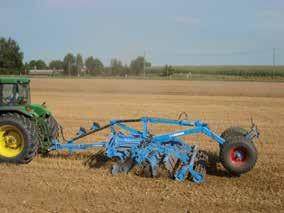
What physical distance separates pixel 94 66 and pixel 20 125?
6914 cm

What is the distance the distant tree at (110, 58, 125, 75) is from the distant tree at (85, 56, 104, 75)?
2.13 m

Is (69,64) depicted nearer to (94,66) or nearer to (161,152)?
(94,66)

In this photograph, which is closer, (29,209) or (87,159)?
(29,209)

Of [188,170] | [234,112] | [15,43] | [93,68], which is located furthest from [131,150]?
[93,68]

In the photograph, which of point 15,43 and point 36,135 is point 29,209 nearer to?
point 36,135

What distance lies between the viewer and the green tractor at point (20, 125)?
844cm

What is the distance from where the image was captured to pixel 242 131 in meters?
8.85

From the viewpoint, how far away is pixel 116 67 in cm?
7325

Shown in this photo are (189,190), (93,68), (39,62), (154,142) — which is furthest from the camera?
(39,62)

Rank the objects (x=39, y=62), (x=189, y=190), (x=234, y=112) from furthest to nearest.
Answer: (x=39, y=62) → (x=234, y=112) → (x=189, y=190)

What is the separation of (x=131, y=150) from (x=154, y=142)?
431 mm

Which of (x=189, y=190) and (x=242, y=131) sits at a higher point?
(x=242, y=131)

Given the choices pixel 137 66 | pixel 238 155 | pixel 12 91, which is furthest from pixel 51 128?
pixel 137 66

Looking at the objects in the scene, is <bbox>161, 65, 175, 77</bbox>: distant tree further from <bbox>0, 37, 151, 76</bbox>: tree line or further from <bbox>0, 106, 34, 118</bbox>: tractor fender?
<bbox>0, 106, 34, 118</bbox>: tractor fender
